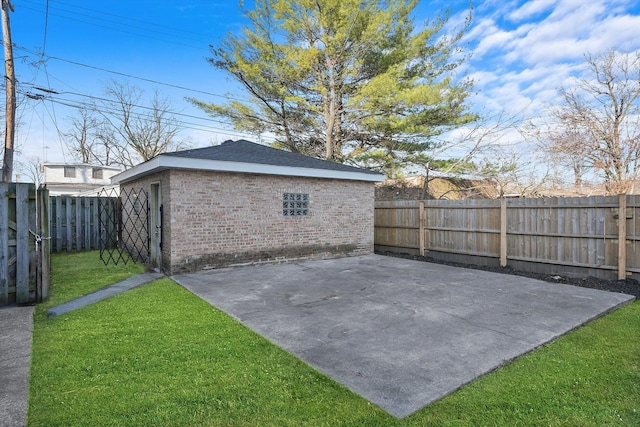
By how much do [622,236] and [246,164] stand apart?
7.37m

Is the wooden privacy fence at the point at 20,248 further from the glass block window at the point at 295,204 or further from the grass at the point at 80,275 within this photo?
the glass block window at the point at 295,204

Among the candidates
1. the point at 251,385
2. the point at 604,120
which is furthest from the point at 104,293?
the point at 604,120

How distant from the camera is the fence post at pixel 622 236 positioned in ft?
19.9

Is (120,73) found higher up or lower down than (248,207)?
higher up

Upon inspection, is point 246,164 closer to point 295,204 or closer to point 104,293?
point 295,204

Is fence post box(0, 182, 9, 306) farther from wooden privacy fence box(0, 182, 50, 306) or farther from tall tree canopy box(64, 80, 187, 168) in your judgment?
tall tree canopy box(64, 80, 187, 168)

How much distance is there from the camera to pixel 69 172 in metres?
23.1

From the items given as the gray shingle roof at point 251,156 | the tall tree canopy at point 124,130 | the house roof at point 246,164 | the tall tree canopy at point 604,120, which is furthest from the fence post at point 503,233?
the tall tree canopy at point 124,130

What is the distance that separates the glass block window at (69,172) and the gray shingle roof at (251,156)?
1929 centimetres

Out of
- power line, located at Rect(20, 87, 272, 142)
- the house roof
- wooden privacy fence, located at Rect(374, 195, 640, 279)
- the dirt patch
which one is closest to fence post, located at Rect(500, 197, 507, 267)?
wooden privacy fence, located at Rect(374, 195, 640, 279)

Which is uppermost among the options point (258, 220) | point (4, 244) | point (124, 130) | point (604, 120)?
point (124, 130)

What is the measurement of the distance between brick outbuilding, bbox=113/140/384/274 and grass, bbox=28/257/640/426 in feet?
11.8

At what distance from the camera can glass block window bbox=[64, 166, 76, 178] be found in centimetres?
2295

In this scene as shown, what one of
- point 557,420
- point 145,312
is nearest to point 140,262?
point 145,312
